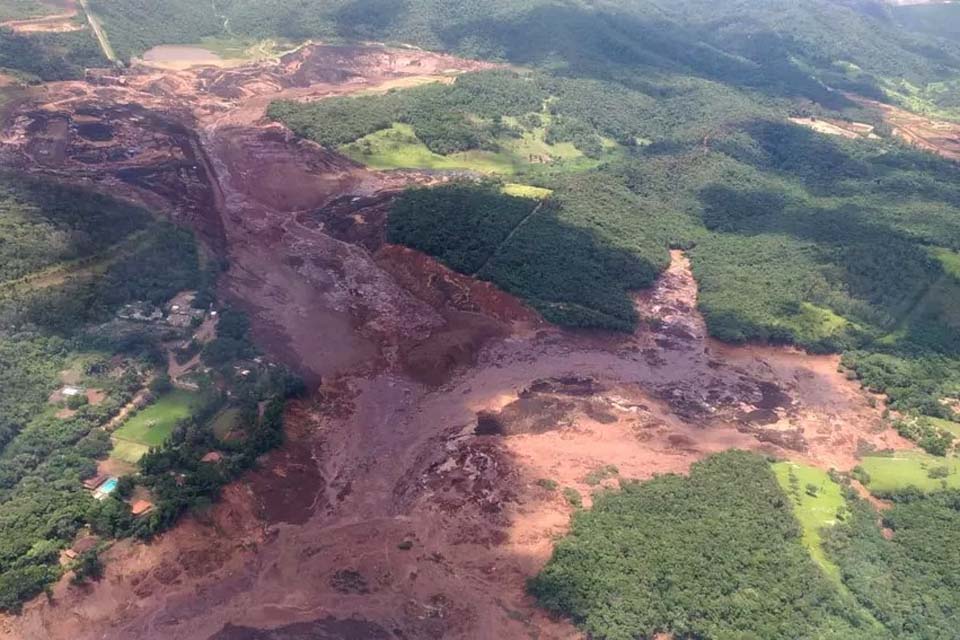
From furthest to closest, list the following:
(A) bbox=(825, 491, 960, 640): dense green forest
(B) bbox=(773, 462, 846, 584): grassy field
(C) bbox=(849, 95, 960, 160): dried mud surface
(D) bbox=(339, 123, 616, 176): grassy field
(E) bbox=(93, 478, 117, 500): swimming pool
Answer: (C) bbox=(849, 95, 960, 160): dried mud surface → (D) bbox=(339, 123, 616, 176): grassy field → (E) bbox=(93, 478, 117, 500): swimming pool → (B) bbox=(773, 462, 846, 584): grassy field → (A) bbox=(825, 491, 960, 640): dense green forest

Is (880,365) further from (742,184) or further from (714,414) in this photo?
(742,184)

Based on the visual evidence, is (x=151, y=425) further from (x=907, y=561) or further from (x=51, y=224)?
(x=907, y=561)

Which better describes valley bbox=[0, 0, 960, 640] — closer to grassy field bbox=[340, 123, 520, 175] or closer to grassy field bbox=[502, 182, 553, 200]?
grassy field bbox=[340, 123, 520, 175]

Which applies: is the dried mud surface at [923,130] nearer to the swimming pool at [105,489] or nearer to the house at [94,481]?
the swimming pool at [105,489]

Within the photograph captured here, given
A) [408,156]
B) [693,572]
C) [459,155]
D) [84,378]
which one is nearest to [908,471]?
[693,572]

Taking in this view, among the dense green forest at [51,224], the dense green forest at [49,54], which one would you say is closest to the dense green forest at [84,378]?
the dense green forest at [51,224]

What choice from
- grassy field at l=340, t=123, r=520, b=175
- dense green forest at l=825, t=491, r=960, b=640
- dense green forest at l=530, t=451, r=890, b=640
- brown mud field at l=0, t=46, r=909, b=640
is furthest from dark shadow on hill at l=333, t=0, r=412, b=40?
dense green forest at l=825, t=491, r=960, b=640

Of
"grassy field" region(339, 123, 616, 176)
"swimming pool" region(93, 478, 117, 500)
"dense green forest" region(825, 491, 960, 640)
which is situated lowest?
"swimming pool" region(93, 478, 117, 500)
